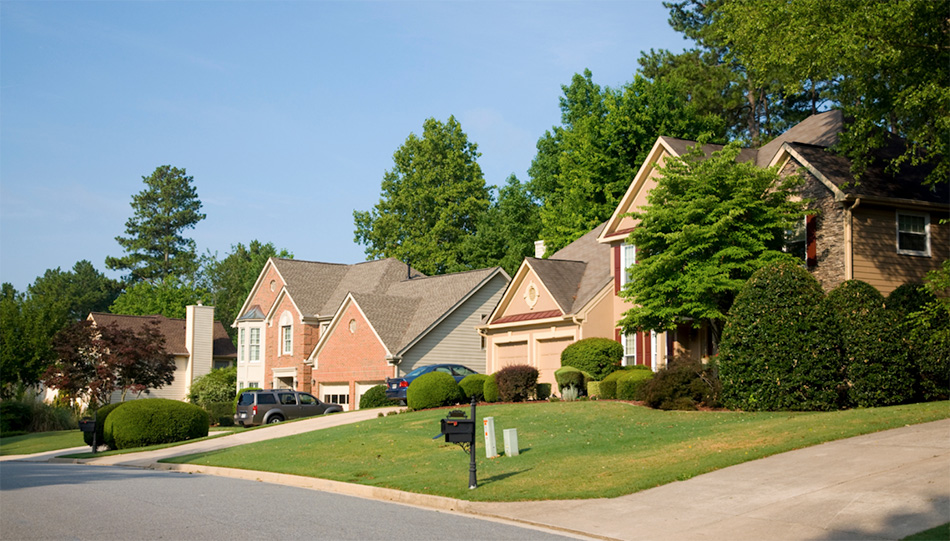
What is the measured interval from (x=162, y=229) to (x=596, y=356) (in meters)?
90.3

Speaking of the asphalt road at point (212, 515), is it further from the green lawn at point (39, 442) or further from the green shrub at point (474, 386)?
the green lawn at point (39, 442)

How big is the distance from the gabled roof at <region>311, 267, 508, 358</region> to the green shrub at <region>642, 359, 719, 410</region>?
19758 millimetres

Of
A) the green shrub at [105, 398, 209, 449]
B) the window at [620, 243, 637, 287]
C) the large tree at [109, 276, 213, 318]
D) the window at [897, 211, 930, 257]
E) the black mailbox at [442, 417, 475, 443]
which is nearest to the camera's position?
the black mailbox at [442, 417, 475, 443]

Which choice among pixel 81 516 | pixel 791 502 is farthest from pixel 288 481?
pixel 791 502

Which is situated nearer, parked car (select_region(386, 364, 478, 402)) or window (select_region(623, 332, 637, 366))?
window (select_region(623, 332, 637, 366))

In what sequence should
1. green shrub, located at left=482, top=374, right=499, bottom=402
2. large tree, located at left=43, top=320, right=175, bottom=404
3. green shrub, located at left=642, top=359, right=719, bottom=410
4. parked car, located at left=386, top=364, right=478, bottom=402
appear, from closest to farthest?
green shrub, located at left=642, top=359, right=719, bottom=410 < green shrub, located at left=482, top=374, right=499, bottom=402 < parked car, located at left=386, top=364, right=478, bottom=402 < large tree, located at left=43, top=320, right=175, bottom=404

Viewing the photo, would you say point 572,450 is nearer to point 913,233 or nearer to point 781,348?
point 781,348

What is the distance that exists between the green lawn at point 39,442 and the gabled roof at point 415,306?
13.1m

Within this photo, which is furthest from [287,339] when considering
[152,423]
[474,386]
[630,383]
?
[630,383]

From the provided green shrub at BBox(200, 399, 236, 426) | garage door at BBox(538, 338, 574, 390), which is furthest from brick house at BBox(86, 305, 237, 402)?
garage door at BBox(538, 338, 574, 390)

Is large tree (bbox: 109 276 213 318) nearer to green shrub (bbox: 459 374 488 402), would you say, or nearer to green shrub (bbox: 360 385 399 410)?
green shrub (bbox: 360 385 399 410)

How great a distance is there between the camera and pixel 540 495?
13.7 metres

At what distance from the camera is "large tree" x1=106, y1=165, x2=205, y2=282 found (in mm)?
108062

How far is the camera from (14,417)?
4534 centimetres
